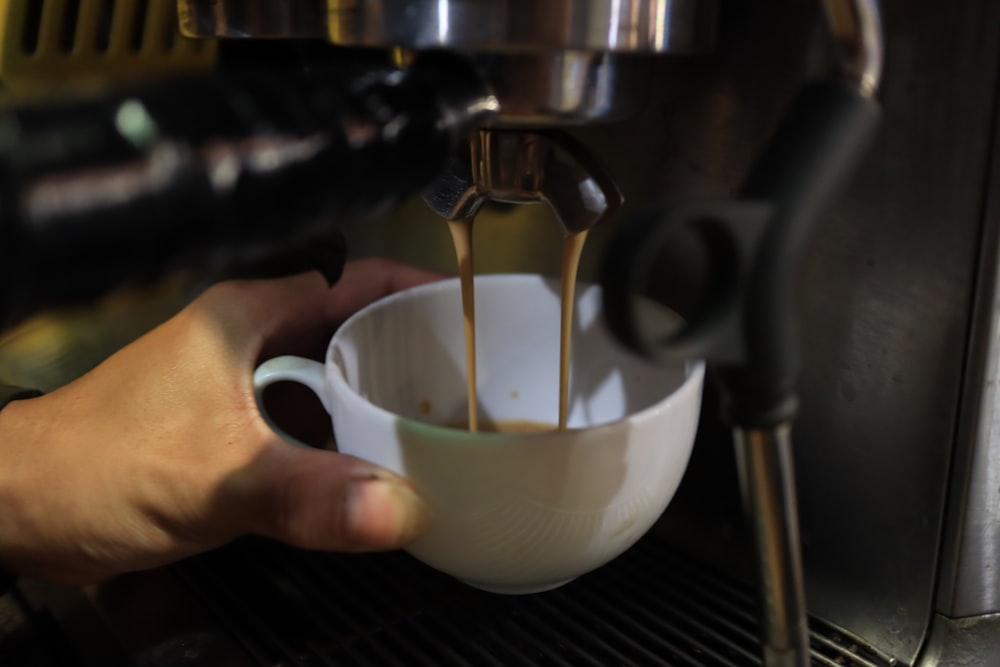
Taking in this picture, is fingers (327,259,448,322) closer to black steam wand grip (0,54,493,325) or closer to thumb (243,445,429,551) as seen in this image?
thumb (243,445,429,551)

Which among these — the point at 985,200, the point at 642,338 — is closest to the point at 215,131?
the point at 642,338

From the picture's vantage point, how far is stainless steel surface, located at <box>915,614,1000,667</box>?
31cm

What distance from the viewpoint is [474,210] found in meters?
0.32

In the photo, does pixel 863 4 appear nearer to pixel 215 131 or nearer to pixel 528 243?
pixel 215 131

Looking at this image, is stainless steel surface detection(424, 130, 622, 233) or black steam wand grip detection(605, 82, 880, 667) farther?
stainless steel surface detection(424, 130, 622, 233)

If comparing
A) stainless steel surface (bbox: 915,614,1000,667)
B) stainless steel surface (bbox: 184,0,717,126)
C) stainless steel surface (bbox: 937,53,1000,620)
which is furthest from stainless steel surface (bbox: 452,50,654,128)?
stainless steel surface (bbox: 915,614,1000,667)

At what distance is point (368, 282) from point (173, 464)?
15 centimetres

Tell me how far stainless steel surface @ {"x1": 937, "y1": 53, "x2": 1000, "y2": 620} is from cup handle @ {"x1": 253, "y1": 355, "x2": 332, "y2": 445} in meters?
0.22

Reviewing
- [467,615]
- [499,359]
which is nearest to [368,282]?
[499,359]

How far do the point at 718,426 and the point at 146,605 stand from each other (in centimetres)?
25

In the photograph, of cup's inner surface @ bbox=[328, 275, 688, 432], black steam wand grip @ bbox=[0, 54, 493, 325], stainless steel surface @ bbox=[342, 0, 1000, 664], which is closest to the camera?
black steam wand grip @ bbox=[0, 54, 493, 325]

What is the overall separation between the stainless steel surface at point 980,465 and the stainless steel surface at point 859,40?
3.7 inches

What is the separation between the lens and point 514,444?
0.91 feet

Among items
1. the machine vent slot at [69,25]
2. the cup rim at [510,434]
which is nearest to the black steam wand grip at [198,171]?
the cup rim at [510,434]
